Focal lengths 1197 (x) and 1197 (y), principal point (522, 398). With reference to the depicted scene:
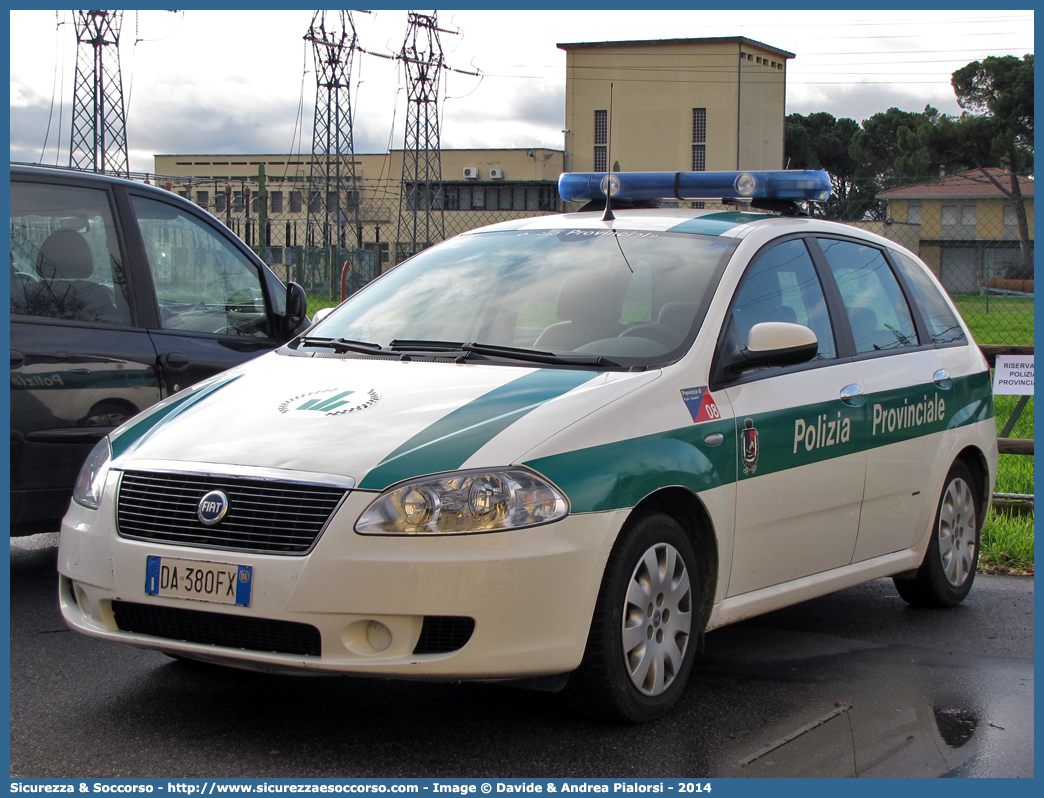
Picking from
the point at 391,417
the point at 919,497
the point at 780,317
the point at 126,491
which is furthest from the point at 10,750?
the point at 919,497

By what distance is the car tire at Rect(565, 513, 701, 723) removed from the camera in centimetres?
367

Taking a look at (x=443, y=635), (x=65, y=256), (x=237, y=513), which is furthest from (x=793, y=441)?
(x=65, y=256)

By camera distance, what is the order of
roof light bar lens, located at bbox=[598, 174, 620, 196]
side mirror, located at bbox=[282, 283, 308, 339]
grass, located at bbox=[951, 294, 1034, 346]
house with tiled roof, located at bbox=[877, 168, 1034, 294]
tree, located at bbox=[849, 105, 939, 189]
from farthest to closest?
tree, located at bbox=[849, 105, 939, 189] < house with tiled roof, located at bbox=[877, 168, 1034, 294] < grass, located at bbox=[951, 294, 1034, 346] < side mirror, located at bbox=[282, 283, 308, 339] < roof light bar lens, located at bbox=[598, 174, 620, 196]

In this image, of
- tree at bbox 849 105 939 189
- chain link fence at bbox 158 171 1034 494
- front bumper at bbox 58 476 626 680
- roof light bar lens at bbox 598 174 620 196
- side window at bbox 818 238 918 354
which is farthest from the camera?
tree at bbox 849 105 939 189

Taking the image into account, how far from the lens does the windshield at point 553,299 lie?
14.3 feet

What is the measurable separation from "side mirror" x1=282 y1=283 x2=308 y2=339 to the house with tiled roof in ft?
123

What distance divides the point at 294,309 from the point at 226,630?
9.85 feet

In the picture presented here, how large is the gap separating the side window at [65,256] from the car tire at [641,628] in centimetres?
304

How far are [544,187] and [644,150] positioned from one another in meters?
8.15

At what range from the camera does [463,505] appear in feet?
11.2

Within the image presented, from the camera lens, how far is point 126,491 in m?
3.72

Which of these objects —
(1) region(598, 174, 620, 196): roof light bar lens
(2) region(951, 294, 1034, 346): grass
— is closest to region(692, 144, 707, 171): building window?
(2) region(951, 294, 1034, 346): grass

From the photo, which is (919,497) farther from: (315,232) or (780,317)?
(315,232)

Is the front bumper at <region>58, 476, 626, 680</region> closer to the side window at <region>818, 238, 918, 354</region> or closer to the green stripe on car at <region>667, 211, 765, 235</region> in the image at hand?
the green stripe on car at <region>667, 211, 765, 235</region>
